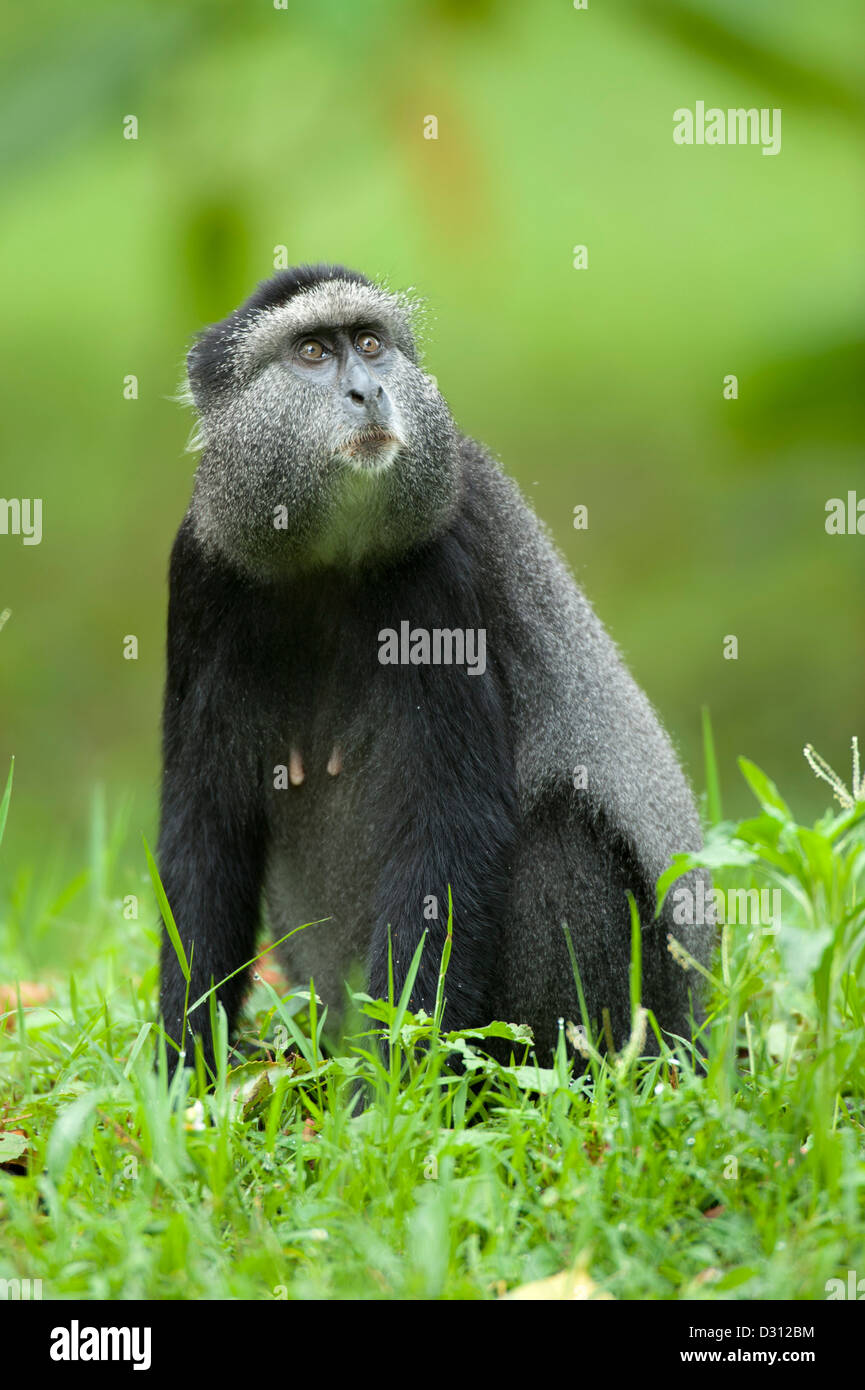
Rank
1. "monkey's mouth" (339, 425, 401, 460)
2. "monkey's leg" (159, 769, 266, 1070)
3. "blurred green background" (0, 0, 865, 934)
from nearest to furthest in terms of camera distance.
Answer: "blurred green background" (0, 0, 865, 934)
"monkey's mouth" (339, 425, 401, 460)
"monkey's leg" (159, 769, 266, 1070)

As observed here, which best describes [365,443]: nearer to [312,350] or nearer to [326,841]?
[312,350]

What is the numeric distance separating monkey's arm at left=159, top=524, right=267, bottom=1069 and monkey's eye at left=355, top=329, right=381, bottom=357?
36.9 inches

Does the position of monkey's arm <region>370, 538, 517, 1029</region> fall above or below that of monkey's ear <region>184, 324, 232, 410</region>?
below

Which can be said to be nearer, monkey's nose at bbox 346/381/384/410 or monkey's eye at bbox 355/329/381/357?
monkey's nose at bbox 346/381/384/410

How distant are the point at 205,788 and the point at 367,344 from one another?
1667 mm

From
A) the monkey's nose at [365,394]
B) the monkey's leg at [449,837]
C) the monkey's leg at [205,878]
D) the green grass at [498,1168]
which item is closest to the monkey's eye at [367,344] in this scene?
the monkey's nose at [365,394]

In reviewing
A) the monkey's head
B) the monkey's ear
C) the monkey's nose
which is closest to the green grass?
the monkey's head

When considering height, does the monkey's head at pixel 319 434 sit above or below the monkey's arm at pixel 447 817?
above

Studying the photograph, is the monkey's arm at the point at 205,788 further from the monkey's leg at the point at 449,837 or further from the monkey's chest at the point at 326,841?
the monkey's leg at the point at 449,837

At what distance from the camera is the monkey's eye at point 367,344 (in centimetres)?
471

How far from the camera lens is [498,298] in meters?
12.3

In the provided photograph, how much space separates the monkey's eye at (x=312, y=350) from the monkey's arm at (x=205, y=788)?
83 cm

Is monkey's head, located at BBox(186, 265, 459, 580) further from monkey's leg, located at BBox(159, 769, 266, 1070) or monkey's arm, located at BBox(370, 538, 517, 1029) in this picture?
monkey's leg, located at BBox(159, 769, 266, 1070)

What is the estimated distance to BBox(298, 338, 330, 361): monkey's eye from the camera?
4621mm
